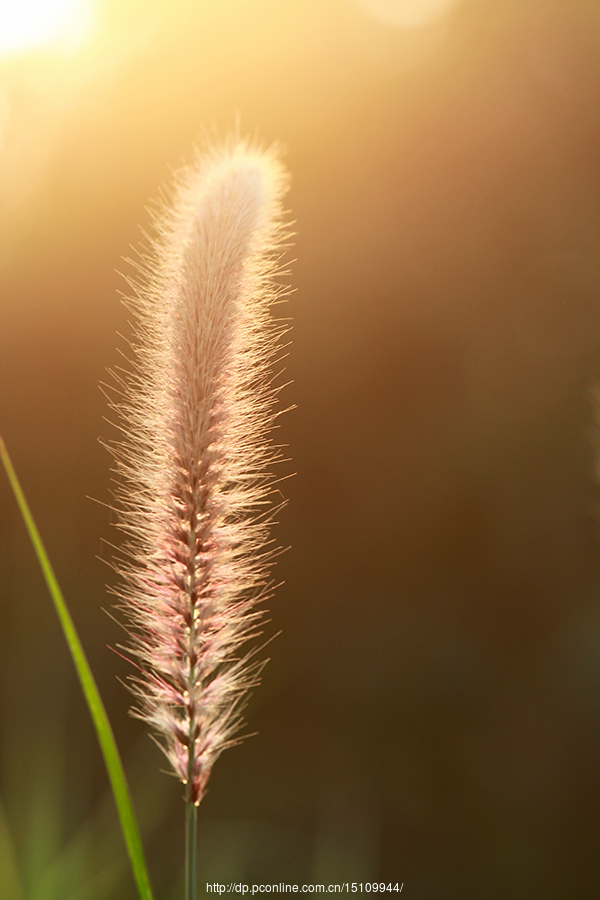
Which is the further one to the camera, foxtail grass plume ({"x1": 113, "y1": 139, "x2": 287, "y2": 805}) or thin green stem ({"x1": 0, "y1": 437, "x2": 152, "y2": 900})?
foxtail grass plume ({"x1": 113, "y1": 139, "x2": 287, "y2": 805})

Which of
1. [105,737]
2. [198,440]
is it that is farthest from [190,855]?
[198,440]

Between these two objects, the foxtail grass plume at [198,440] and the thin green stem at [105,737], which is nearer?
the thin green stem at [105,737]

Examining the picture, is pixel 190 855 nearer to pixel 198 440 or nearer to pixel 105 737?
pixel 105 737

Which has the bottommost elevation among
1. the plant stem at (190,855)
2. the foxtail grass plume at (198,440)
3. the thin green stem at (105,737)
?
the plant stem at (190,855)

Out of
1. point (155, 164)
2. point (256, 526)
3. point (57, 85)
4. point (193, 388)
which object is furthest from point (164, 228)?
point (155, 164)

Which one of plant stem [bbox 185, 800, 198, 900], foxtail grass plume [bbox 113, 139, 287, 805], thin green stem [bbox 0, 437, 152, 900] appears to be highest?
foxtail grass plume [bbox 113, 139, 287, 805]

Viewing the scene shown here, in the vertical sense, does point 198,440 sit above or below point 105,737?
above

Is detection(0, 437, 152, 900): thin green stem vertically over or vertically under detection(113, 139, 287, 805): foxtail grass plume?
under

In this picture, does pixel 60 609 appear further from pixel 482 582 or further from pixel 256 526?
pixel 482 582

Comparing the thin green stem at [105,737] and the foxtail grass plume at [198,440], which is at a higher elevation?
the foxtail grass plume at [198,440]
